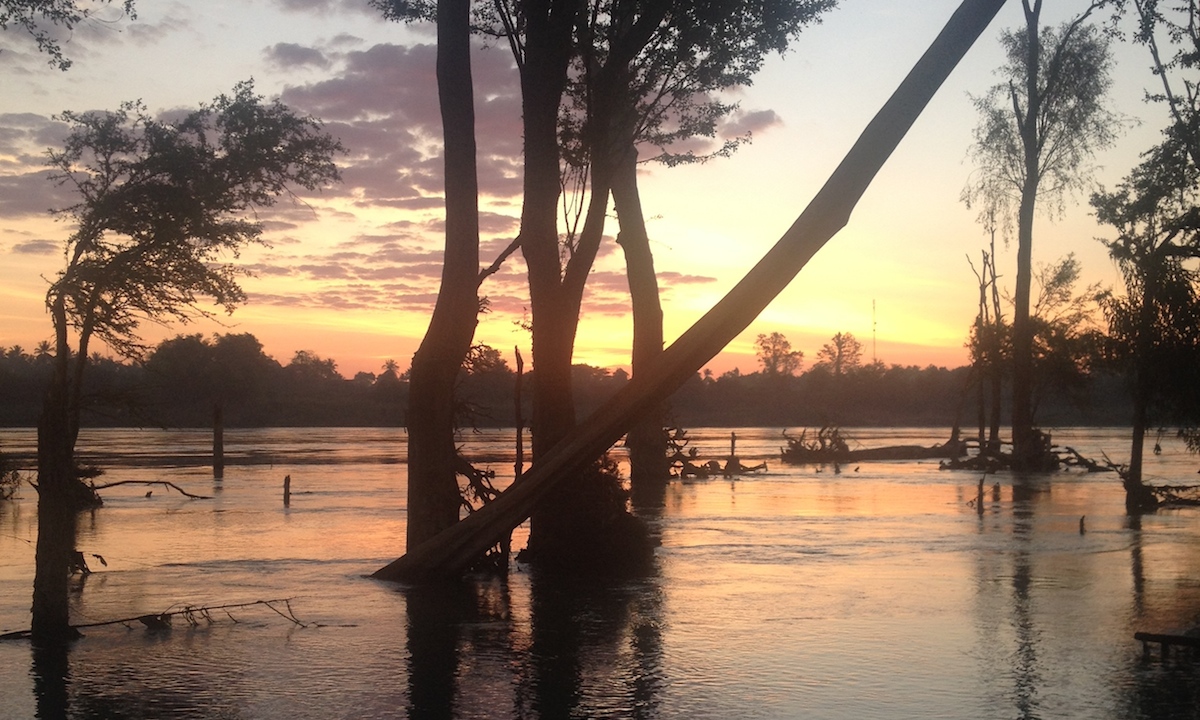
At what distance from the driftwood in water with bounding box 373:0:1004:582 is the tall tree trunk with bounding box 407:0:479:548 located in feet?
4.65

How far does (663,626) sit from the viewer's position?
38.1 feet

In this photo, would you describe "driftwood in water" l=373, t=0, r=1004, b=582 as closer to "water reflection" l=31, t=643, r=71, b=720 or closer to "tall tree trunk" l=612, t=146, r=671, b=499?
"water reflection" l=31, t=643, r=71, b=720

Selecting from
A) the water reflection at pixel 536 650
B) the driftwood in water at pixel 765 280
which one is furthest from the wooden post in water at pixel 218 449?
the driftwood in water at pixel 765 280

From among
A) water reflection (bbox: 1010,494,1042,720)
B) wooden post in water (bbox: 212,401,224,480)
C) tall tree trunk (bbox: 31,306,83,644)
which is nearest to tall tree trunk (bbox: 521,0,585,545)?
water reflection (bbox: 1010,494,1042,720)

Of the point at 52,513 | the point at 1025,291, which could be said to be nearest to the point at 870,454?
the point at 1025,291

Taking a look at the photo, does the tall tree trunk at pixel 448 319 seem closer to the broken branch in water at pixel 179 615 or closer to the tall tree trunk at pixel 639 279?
the broken branch in water at pixel 179 615

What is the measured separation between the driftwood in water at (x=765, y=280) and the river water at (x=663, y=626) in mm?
1502

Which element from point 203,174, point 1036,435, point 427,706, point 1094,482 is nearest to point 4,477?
point 203,174

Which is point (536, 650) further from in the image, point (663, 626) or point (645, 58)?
point (645, 58)

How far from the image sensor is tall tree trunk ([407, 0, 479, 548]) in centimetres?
1470

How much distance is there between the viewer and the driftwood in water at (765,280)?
463 inches

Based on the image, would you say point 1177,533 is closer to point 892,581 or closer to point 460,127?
point 892,581

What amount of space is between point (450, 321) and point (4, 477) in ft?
70.2

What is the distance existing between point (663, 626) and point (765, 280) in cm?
367
